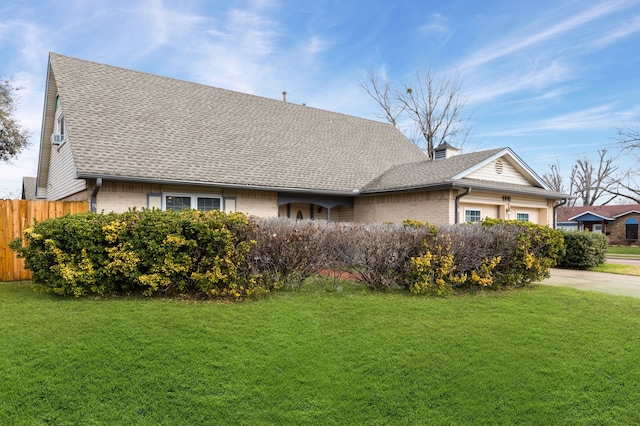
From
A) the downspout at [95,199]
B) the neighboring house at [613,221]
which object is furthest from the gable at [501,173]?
the neighboring house at [613,221]

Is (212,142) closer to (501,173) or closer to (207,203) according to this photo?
(207,203)

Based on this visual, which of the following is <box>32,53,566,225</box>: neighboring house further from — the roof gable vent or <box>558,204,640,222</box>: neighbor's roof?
<box>558,204,640,222</box>: neighbor's roof

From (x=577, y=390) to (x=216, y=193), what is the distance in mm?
10546

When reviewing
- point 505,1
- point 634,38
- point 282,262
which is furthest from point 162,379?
point 634,38

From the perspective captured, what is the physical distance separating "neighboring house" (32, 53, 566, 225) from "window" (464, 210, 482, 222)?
60 millimetres

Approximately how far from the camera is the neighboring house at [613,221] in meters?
39.4

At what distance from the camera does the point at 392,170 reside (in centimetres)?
1748

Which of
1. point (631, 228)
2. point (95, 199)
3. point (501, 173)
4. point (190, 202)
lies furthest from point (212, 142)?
point (631, 228)

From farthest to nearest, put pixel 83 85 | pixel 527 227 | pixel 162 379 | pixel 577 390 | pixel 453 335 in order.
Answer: pixel 83 85 < pixel 527 227 < pixel 453 335 < pixel 577 390 < pixel 162 379

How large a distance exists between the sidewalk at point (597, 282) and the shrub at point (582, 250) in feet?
2.91

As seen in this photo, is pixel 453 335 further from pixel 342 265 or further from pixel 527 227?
pixel 527 227

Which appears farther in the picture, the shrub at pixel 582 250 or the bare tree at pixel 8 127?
the bare tree at pixel 8 127

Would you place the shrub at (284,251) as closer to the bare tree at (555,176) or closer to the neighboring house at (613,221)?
the neighboring house at (613,221)

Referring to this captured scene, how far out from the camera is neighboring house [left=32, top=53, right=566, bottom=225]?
11.7 metres
